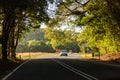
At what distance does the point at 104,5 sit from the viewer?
50.3 m

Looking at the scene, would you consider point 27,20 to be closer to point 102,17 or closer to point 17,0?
point 102,17

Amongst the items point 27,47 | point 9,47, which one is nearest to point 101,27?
point 9,47

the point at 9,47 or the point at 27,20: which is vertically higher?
the point at 27,20

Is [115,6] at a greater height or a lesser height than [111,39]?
greater

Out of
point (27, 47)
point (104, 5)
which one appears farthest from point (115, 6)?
point (27, 47)

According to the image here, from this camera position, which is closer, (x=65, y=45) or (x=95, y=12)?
(x=95, y=12)

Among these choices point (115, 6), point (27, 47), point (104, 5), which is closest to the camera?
point (115, 6)

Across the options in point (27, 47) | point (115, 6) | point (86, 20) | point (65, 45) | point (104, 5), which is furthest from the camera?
point (27, 47)

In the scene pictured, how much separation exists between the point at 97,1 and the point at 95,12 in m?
2.13

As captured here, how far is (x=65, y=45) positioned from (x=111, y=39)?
94.6 metres

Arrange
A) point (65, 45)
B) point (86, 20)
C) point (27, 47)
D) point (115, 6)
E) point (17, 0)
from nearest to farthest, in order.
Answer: point (17, 0) → point (115, 6) → point (86, 20) → point (65, 45) → point (27, 47)

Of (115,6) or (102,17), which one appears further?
(102,17)

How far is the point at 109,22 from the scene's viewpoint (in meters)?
51.5

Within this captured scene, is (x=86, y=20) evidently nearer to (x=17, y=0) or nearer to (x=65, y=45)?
(x=17, y=0)
